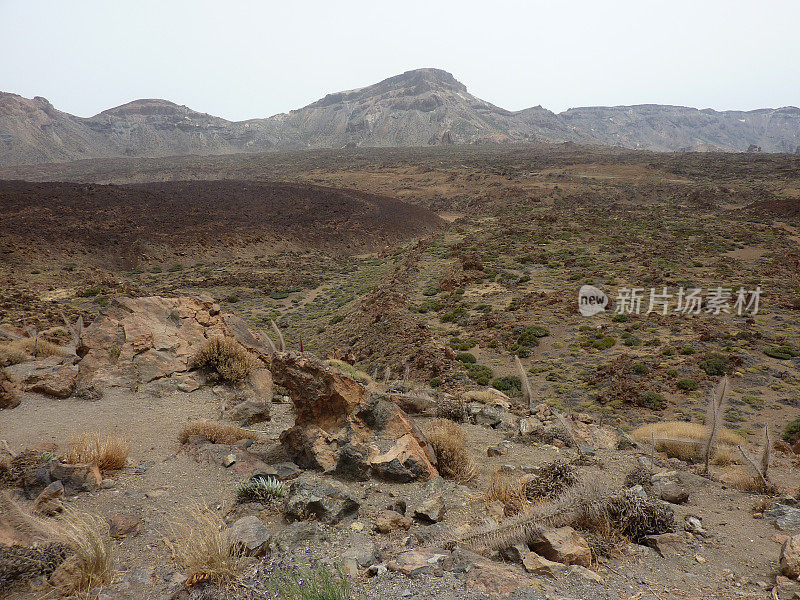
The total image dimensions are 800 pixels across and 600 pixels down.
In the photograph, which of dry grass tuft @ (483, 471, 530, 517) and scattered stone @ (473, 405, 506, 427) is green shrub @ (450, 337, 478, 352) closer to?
scattered stone @ (473, 405, 506, 427)

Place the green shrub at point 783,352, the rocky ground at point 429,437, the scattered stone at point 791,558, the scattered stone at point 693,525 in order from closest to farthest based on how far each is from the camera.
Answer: the scattered stone at point 791,558 → the rocky ground at point 429,437 → the scattered stone at point 693,525 → the green shrub at point 783,352

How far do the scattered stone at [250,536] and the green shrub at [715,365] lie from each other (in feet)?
47.0

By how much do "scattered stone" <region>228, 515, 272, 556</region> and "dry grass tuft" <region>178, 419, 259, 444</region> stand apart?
8.23 feet

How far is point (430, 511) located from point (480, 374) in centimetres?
972

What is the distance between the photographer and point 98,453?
5.10 meters

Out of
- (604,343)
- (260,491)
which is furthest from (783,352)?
(260,491)

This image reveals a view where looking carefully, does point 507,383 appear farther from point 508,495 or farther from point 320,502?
point 320,502

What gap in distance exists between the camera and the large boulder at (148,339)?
860 centimetres

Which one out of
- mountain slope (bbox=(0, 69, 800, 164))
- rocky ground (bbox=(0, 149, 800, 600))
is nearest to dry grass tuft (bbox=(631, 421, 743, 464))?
rocky ground (bbox=(0, 149, 800, 600))

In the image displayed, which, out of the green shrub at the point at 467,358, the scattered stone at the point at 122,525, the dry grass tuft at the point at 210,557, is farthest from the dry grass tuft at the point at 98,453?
the green shrub at the point at 467,358

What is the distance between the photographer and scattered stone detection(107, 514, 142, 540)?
3.94 metres

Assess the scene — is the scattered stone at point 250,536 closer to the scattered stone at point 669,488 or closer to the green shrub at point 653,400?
the scattered stone at point 669,488

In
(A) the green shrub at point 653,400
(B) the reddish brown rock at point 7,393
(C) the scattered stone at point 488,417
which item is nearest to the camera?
(B) the reddish brown rock at point 7,393

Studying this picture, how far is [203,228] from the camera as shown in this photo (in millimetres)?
36344
